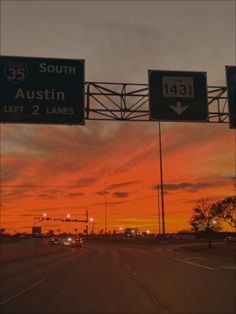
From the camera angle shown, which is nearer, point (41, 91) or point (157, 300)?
point (157, 300)

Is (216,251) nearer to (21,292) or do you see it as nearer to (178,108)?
(178,108)

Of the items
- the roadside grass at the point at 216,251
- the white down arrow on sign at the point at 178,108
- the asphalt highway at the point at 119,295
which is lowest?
the roadside grass at the point at 216,251

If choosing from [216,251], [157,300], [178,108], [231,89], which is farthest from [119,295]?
[216,251]

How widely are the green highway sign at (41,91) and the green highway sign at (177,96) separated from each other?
2525mm

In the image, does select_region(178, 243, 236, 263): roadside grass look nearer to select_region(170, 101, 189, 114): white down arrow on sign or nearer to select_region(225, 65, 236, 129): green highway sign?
select_region(225, 65, 236, 129): green highway sign

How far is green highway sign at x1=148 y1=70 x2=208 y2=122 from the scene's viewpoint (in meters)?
17.9

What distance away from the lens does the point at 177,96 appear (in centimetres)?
1809

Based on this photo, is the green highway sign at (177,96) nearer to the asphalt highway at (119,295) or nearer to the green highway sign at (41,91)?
the green highway sign at (41,91)

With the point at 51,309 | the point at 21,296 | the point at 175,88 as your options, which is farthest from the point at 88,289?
the point at 175,88

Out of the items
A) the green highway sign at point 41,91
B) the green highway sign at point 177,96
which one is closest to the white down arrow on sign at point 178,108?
the green highway sign at point 177,96

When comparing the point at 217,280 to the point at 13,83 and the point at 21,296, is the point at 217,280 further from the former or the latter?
the point at 13,83

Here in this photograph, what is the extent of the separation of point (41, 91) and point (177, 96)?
4695 millimetres

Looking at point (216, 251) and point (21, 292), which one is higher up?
point (21, 292)

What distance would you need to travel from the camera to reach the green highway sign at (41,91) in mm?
17031
